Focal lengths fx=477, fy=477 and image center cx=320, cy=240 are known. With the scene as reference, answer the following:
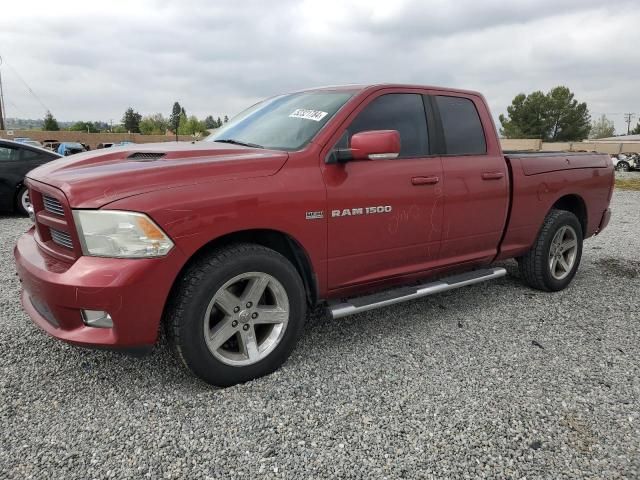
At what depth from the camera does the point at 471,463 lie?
216 centimetres

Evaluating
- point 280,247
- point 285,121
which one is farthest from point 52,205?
point 285,121

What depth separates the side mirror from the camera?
2787 mm

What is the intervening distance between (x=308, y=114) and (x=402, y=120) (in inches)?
27.4

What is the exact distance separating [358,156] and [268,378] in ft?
4.72

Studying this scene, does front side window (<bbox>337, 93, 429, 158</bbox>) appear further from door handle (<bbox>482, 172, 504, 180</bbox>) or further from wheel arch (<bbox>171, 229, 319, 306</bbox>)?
wheel arch (<bbox>171, 229, 319, 306</bbox>)

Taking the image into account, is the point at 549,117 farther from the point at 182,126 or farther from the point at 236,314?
the point at 236,314

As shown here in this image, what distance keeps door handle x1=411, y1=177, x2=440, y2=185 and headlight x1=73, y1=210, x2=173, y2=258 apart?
176 centimetres

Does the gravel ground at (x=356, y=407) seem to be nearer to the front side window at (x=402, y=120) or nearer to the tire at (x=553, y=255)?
the tire at (x=553, y=255)

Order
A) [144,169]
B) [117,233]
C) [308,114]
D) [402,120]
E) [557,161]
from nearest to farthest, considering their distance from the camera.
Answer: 1. [117,233]
2. [144,169]
3. [308,114]
4. [402,120]
5. [557,161]

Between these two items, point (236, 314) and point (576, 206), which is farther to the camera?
point (576, 206)

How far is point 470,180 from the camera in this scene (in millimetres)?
3643

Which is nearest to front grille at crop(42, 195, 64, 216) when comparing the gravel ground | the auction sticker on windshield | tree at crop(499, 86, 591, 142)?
the gravel ground

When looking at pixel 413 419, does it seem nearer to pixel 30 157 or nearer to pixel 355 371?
pixel 355 371

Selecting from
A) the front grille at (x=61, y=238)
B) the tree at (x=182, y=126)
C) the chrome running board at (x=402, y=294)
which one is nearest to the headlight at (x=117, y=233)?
the front grille at (x=61, y=238)
